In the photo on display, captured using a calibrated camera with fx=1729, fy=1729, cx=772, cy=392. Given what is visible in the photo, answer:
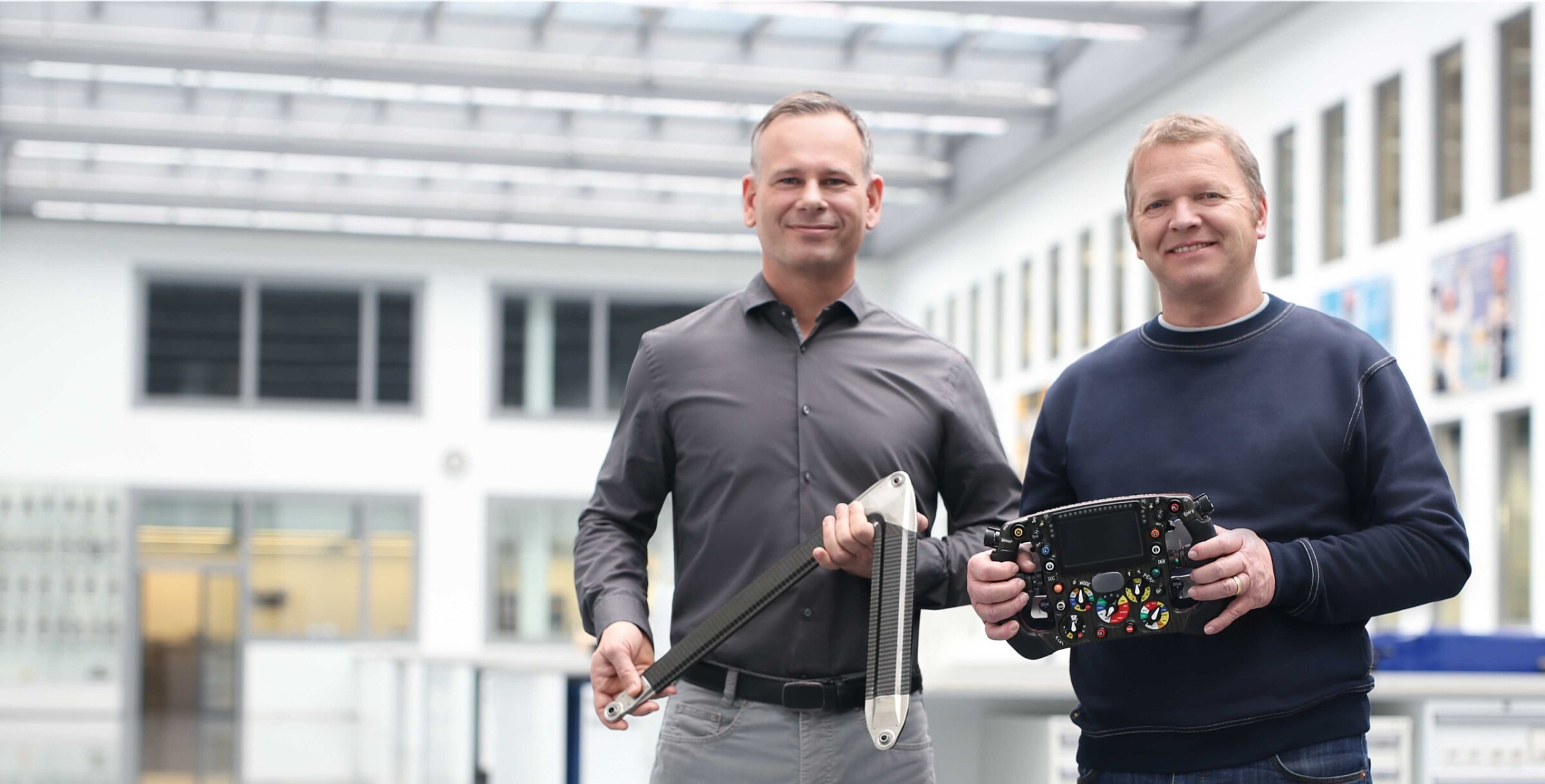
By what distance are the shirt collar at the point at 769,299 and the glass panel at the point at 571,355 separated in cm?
2075

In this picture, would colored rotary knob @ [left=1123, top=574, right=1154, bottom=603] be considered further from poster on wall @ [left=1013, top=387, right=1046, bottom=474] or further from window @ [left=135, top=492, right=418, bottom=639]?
window @ [left=135, top=492, right=418, bottom=639]

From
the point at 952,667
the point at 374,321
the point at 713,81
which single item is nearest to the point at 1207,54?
the point at 713,81

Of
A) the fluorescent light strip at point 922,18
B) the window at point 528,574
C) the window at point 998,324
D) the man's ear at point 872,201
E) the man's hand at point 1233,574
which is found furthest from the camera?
the window at point 528,574

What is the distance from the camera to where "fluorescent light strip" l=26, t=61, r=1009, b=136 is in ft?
50.8

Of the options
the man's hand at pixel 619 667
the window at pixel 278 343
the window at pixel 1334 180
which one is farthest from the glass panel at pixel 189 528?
the man's hand at pixel 619 667

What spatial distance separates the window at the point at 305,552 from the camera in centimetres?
2120

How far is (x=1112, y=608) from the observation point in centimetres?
190

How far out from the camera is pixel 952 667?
19.0 feet

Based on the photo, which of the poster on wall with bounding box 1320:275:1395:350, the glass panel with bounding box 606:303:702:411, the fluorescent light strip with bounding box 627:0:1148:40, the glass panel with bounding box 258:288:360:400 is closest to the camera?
the poster on wall with bounding box 1320:275:1395:350

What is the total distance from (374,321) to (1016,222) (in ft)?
28.1

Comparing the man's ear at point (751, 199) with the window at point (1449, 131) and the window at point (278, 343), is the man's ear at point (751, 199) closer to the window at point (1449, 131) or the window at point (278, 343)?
the window at point (1449, 131)

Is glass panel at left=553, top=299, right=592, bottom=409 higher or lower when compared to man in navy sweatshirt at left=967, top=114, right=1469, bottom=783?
higher

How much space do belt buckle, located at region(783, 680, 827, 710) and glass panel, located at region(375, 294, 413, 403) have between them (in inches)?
814

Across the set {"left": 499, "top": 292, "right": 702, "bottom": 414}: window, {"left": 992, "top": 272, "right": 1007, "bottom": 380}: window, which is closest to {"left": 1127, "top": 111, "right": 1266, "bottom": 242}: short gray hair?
{"left": 992, "top": 272, "right": 1007, "bottom": 380}: window
